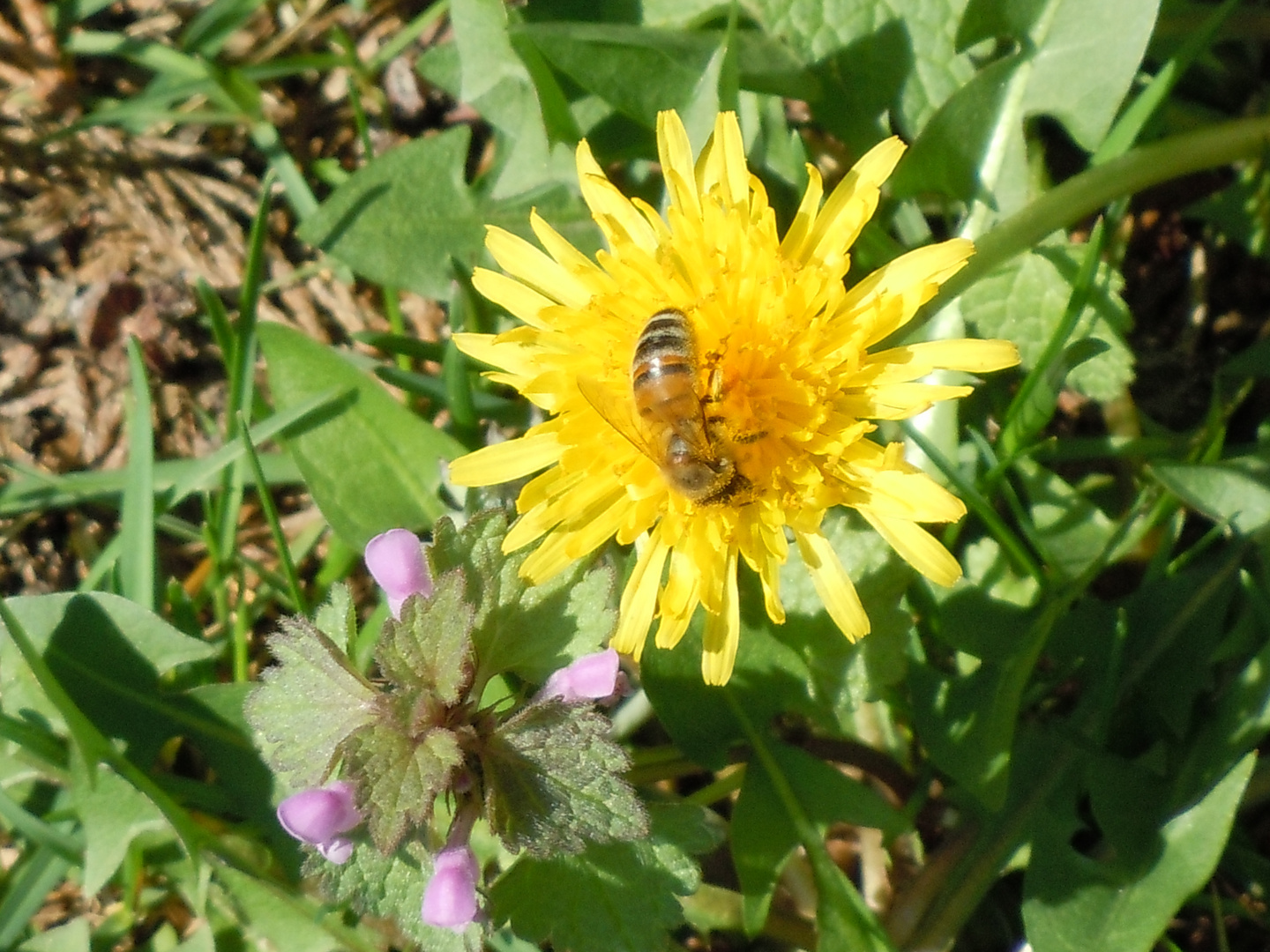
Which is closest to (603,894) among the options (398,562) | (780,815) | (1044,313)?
(780,815)

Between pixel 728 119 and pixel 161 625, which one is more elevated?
pixel 728 119

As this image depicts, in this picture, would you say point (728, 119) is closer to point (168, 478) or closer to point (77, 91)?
point (168, 478)

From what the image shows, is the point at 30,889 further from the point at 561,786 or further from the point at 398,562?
the point at 561,786

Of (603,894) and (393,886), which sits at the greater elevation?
(393,886)

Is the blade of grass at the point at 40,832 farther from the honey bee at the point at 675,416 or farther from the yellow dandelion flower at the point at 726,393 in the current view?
the honey bee at the point at 675,416

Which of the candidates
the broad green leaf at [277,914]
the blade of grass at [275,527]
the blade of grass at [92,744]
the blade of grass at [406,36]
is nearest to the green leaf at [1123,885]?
the broad green leaf at [277,914]

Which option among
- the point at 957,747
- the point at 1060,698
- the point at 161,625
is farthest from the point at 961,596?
→ the point at 161,625
